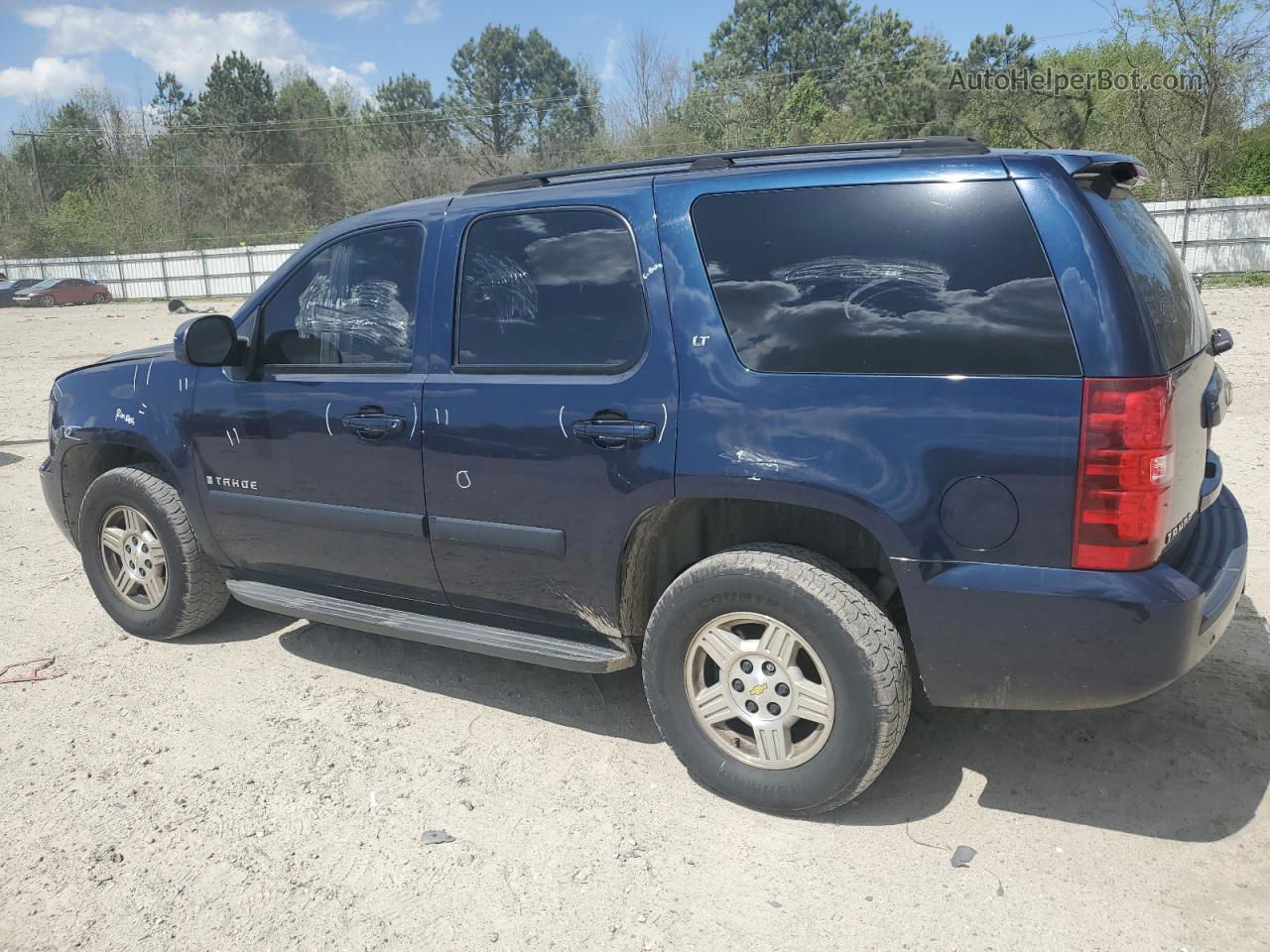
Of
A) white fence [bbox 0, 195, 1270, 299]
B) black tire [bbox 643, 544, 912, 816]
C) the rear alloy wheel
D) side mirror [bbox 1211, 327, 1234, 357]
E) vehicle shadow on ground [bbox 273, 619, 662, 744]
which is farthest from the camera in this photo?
white fence [bbox 0, 195, 1270, 299]

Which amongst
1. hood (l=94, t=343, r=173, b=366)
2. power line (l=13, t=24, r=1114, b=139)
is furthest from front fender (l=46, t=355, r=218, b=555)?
power line (l=13, t=24, r=1114, b=139)

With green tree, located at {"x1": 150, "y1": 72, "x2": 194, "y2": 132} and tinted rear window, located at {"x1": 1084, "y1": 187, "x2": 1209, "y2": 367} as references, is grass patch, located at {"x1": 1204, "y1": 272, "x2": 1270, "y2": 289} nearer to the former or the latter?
tinted rear window, located at {"x1": 1084, "y1": 187, "x2": 1209, "y2": 367}

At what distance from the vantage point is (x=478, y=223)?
3.70 metres

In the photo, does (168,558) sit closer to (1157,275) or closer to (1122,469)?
(1122,469)

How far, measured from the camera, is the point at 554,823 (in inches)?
127

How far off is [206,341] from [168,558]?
3.78 ft

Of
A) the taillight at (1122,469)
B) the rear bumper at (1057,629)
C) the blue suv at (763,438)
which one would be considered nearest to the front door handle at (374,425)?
the blue suv at (763,438)

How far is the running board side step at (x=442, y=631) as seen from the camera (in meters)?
3.53

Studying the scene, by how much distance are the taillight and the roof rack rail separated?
83cm

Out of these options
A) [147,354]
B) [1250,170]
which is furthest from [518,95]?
[147,354]

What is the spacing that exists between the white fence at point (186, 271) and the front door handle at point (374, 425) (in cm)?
3976

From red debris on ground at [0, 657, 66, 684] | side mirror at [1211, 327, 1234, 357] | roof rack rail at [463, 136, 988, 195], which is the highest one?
roof rack rail at [463, 136, 988, 195]

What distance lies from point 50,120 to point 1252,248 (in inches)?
2619

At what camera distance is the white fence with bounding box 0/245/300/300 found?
42.1 m
